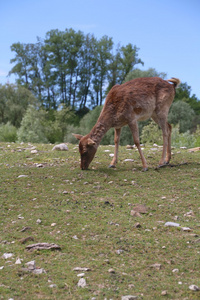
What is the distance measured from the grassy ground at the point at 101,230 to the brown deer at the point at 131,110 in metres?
0.81

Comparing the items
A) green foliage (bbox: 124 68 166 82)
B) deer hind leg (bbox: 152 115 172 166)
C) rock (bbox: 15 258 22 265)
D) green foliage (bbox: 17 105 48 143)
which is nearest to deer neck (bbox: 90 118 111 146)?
deer hind leg (bbox: 152 115 172 166)

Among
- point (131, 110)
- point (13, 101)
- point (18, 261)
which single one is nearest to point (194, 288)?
point (18, 261)

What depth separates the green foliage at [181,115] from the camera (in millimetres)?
58969

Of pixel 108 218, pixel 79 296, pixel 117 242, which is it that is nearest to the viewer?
pixel 79 296

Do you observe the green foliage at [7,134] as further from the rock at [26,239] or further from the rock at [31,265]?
the rock at [31,265]

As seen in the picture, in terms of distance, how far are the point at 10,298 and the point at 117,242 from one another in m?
2.14

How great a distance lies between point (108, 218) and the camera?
705 centimetres

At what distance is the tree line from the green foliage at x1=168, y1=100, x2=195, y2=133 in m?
22.6

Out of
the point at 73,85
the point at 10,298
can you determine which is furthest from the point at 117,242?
the point at 73,85

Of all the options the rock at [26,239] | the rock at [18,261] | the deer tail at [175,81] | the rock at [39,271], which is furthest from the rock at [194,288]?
the deer tail at [175,81]

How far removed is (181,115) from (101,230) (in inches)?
2185

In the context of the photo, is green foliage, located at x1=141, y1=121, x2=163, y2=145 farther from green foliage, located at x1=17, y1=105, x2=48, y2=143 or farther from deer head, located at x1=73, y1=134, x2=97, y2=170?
deer head, located at x1=73, y1=134, x2=97, y2=170

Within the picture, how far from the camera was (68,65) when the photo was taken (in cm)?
7956

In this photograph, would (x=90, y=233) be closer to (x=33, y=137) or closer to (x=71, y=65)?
(x=33, y=137)
